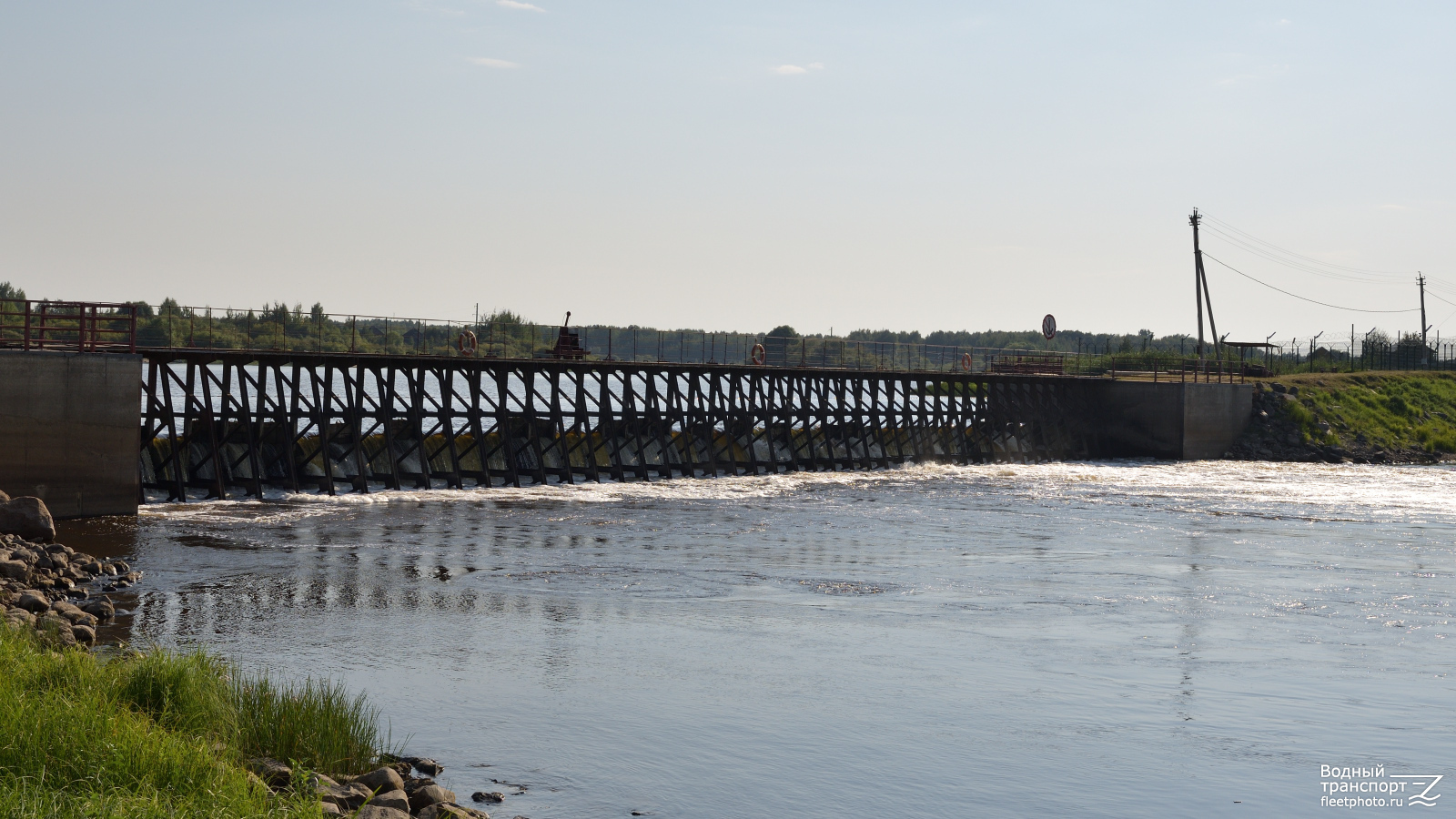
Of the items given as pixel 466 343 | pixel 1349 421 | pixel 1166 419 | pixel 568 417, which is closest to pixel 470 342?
pixel 466 343

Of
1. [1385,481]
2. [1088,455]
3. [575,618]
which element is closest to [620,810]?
[575,618]

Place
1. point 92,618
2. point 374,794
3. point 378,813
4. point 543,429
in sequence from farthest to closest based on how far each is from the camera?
point 543,429 < point 92,618 < point 374,794 < point 378,813

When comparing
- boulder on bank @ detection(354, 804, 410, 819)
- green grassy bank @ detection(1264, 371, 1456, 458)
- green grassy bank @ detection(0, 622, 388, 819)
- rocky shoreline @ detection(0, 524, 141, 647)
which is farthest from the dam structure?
boulder on bank @ detection(354, 804, 410, 819)

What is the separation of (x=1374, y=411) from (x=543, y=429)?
45.4m

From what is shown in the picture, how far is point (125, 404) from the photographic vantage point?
23766 millimetres

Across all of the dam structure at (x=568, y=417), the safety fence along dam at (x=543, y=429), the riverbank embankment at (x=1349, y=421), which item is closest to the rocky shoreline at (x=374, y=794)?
the dam structure at (x=568, y=417)

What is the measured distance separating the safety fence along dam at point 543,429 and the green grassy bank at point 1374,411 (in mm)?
12346

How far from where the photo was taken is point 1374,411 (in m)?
62.0

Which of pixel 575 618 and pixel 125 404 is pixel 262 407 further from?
pixel 575 618

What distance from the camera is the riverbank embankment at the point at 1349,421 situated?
55188 millimetres

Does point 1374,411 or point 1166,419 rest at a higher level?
point 1374,411

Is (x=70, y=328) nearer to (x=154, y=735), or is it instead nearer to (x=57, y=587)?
(x=57, y=587)

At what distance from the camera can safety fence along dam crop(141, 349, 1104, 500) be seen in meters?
29.1

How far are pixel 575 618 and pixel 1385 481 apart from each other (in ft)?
124
